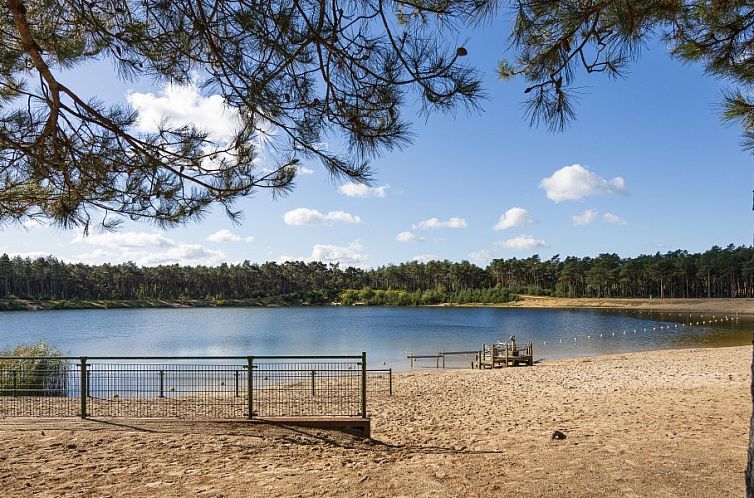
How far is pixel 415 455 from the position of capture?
23.1 ft

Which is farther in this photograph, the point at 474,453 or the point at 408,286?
the point at 408,286

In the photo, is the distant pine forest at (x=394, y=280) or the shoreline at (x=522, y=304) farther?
the distant pine forest at (x=394, y=280)

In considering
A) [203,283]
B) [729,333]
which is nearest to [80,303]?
[203,283]

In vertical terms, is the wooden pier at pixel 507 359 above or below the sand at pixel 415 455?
below

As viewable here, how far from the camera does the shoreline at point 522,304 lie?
8040cm

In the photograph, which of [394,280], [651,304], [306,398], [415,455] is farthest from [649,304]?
[415,455]

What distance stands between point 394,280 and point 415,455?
12862cm

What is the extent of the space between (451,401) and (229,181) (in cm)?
1053

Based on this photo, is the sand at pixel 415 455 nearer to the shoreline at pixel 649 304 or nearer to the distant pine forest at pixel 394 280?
the shoreline at pixel 649 304

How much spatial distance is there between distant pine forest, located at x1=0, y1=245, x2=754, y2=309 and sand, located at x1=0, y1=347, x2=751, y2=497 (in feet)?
293

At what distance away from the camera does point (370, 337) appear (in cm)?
4481

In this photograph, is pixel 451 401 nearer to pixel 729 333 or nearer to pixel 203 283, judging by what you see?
pixel 729 333

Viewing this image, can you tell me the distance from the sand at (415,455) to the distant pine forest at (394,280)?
89.4m

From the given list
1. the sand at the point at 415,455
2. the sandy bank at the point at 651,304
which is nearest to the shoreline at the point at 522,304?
the sandy bank at the point at 651,304
